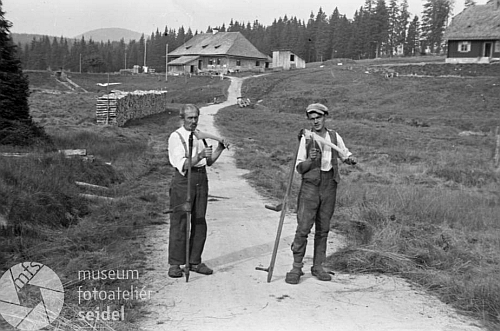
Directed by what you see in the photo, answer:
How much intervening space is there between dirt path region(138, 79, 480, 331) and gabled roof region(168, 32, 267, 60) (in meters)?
77.9

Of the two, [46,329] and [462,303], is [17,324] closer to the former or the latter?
[46,329]

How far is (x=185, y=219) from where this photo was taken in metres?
6.62

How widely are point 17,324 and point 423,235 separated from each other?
601cm

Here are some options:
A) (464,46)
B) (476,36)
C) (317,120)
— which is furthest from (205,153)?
(464,46)

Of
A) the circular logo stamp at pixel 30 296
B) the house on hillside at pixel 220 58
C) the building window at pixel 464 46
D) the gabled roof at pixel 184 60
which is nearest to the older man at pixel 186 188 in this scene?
the circular logo stamp at pixel 30 296

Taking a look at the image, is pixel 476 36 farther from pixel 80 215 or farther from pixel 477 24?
pixel 80 215

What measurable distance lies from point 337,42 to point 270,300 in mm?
114499

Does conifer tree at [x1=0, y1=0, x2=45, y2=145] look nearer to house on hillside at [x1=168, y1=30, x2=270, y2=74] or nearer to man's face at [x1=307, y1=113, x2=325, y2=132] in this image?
man's face at [x1=307, y1=113, x2=325, y2=132]

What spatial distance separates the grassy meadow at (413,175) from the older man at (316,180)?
0.89 m

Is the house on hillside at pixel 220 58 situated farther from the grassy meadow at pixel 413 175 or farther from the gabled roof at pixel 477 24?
the grassy meadow at pixel 413 175

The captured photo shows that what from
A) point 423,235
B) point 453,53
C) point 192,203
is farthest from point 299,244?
point 453,53

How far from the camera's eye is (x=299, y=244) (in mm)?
6633

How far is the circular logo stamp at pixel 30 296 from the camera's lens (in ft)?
16.6

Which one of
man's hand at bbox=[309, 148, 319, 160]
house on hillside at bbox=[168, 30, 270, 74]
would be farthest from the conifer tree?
house on hillside at bbox=[168, 30, 270, 74]
